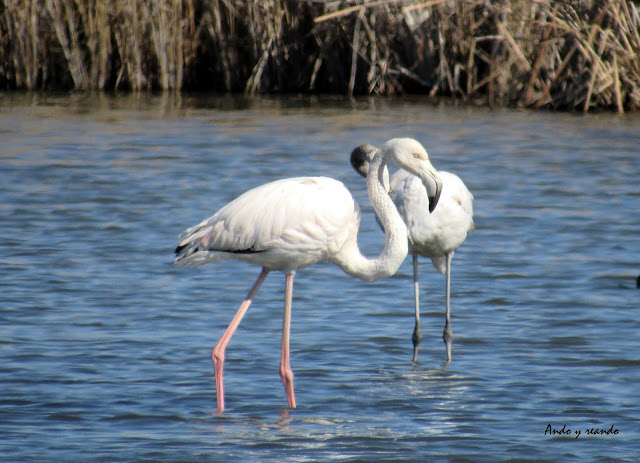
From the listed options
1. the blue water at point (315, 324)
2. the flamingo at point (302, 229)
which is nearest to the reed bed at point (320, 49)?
the blue water at point (315, 324)

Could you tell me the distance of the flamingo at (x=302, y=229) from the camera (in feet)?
17.8

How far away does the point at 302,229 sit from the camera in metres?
5.42

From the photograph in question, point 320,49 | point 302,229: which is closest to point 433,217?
point 302,229

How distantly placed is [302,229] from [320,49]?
12.8 meters

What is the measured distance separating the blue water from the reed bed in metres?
2.29

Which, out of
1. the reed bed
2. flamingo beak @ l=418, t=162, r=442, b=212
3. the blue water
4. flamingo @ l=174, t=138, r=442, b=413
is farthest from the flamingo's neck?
the reed bed

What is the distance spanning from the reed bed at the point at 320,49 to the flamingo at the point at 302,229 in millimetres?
9937

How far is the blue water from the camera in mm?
5020

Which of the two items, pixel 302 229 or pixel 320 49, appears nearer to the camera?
pixel 302 229

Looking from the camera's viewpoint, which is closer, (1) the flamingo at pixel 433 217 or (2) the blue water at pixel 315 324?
(2) the blue water at pixel 315 324

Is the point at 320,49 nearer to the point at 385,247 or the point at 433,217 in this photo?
the point at 433,217

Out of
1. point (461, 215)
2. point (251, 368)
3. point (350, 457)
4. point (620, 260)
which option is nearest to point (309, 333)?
point (251, 368)

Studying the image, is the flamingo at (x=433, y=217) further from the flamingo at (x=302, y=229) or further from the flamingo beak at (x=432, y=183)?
the flamingo beak at (x=432, y=183)

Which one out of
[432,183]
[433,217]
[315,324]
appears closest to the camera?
[432,183]
